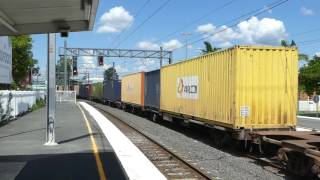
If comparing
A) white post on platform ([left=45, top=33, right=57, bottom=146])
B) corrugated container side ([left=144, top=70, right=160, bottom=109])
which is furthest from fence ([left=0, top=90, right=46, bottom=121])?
white post on platform ([left=45, top=33, right=57, bottom=146])

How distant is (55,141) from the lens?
1864cm

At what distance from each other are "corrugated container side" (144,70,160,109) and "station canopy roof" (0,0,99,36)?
787 inches

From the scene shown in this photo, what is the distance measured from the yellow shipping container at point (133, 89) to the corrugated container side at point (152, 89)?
4.87 feet

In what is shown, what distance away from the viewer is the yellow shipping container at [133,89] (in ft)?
125

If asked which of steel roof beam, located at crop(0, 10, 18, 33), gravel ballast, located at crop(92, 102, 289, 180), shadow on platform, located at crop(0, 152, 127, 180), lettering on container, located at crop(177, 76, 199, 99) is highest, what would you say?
steel roof beam, located at crop(0, 10, 18, 33)

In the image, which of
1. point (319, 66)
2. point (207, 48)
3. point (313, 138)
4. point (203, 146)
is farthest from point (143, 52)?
point (313, 138)

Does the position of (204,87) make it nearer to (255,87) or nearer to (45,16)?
(255,87)

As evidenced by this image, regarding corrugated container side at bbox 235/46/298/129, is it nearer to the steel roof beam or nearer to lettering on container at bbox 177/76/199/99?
lettering on container at bbox 177/76/199/99

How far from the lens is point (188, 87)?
2247 cm

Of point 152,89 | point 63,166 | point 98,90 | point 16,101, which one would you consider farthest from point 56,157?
point 98,90

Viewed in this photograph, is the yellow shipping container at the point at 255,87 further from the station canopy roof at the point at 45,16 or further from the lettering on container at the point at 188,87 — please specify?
the station canopy roof at the point at 45,16

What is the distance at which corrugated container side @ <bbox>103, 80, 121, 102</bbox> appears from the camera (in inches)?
2124

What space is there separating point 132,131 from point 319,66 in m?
39.2

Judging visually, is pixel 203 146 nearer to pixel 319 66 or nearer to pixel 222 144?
pixel 222 144
